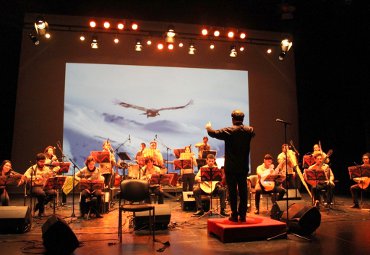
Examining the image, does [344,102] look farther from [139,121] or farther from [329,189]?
[139,121]

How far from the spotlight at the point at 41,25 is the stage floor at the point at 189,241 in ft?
18.1

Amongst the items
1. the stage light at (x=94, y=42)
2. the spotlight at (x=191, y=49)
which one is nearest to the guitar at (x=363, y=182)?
the spotlight at (x=191, y=49)

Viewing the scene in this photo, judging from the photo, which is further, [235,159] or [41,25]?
[41,25]

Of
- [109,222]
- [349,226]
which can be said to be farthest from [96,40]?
[349,226]

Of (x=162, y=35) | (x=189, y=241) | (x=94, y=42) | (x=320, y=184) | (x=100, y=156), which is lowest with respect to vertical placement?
(x=189, y=241)

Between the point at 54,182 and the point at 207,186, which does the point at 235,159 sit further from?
the point at 54,182

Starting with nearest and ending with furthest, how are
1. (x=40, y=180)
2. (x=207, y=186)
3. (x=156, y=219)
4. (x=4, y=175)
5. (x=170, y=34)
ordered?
(x=156, y=219), (x=4, y=175), (x=40, y=180), (x=207, y=186), (x=170, y=34)

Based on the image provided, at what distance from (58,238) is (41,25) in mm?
7035

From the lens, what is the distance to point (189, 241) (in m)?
5.18

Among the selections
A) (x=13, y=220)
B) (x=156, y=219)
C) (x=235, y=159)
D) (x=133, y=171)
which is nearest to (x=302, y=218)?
(x=235, y=159)

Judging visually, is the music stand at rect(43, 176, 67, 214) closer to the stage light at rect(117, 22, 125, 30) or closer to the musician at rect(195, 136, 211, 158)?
the musician at rect(195, 136, 211, 158)

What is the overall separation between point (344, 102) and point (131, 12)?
24.3 ft

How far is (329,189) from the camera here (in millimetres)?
8523

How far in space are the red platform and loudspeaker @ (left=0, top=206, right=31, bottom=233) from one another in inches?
126
